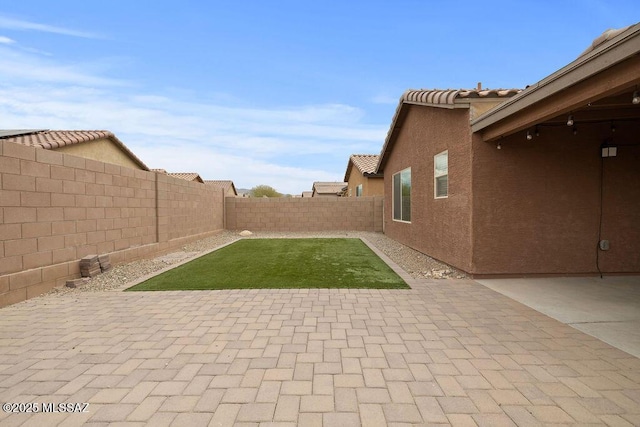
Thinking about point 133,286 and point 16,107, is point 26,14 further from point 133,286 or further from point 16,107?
point 133,286

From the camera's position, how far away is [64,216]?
5660 millimetres

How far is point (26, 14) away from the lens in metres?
7.92

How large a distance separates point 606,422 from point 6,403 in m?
4.26

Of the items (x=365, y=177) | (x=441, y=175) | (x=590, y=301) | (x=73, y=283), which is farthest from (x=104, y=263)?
(x=365, y=177)

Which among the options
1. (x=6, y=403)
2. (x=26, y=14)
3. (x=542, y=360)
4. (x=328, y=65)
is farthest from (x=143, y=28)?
(x=542, y=360)

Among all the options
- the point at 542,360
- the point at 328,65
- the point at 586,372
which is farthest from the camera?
the point at 328,65

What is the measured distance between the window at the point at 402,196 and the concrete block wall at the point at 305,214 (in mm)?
3429

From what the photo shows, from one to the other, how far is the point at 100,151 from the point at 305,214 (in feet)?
33.9

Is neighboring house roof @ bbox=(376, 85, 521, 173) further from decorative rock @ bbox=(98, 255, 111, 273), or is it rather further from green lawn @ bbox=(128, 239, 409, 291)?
decorative rock @ bbox=(98, 255, 111, 273)

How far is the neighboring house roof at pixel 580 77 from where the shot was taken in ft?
9.59

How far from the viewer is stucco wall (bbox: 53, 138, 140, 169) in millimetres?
12940

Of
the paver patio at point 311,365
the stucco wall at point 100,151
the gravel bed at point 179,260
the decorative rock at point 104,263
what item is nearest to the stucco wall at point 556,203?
the gravel bed at point 179,260

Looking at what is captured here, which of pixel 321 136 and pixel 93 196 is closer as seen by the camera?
pixel 93 196

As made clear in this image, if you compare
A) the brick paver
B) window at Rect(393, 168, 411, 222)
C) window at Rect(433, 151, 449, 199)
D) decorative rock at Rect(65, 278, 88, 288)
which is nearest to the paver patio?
the brick paver
